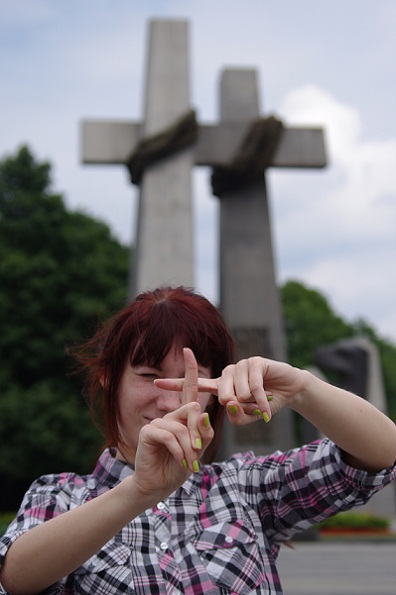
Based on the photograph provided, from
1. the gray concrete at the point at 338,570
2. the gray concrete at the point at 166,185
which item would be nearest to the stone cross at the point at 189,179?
the gray concrete at the point at 166,185

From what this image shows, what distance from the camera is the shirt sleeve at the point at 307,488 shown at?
173cm

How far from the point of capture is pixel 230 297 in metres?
10.2

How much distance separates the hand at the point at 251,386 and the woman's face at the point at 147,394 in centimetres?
19

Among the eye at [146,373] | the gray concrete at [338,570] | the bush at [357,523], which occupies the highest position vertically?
the eye at [146,373]

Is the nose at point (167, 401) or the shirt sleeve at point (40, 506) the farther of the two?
the nose at point (167, 401)

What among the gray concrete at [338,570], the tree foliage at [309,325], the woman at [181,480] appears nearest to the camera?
the woman at [181,480]

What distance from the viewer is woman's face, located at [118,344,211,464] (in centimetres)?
167

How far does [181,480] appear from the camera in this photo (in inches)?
55.7

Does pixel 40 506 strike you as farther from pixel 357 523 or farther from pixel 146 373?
pixel 357 523

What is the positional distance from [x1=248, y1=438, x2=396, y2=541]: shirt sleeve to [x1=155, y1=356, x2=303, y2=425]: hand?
10.2 inches

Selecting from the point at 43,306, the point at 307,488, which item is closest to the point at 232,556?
the point at 307,488

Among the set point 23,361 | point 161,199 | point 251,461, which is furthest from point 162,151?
point 23,361

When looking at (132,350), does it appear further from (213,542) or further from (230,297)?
(230,297)

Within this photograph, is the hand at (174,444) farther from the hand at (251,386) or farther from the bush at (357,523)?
the bush at (357,523)
